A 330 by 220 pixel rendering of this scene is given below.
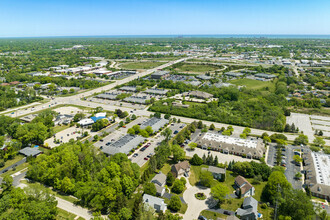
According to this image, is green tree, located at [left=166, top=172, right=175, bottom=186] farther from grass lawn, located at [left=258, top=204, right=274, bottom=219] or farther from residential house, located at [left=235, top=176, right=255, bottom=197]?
grass lawn, located at [left=258, top=204, right=274, bottom=219]

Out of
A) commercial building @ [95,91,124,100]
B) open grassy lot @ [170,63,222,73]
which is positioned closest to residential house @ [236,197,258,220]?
commercial building @ [95,91,124,100]

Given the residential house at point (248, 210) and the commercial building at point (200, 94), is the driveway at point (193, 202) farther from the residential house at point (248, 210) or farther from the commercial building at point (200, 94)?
the commercial building at point (200, 94)

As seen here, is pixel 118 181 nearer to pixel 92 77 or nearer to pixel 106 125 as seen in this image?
pixel 106 125

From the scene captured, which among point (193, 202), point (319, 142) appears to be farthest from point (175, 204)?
point (319, 142)

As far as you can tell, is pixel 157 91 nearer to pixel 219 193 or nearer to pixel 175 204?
A: pixel 219 193

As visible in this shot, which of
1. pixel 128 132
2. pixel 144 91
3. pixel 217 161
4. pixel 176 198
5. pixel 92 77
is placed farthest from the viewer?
pixel 92 77

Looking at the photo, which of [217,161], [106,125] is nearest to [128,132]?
[106,125]

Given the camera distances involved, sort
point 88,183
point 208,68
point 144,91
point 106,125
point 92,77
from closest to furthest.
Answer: point 88,183 → point 106,125 → point 144,91 → point 92,77 → point 208,68

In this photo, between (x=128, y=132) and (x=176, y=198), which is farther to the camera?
(x=128, y=132)
